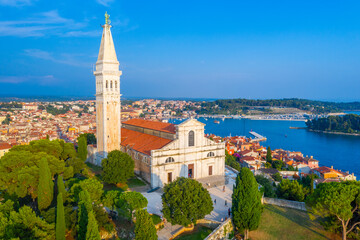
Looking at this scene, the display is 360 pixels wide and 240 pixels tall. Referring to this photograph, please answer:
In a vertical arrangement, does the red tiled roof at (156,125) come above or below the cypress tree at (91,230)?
above

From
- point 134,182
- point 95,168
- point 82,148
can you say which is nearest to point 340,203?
point 134,182

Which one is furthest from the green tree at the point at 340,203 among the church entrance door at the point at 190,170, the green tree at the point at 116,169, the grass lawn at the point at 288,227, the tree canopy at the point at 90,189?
the green tree at the point at 116,169

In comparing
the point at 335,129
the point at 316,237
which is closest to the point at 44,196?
the point at 316,237

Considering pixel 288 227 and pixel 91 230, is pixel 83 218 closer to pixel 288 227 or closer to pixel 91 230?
pixel 91 230

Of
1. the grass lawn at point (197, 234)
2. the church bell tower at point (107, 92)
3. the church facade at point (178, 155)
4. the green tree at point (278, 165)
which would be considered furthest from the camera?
the green tree at point (278, 165)

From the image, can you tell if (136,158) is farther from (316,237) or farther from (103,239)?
(316,237)

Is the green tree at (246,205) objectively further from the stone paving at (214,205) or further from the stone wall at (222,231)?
the stone paving at (214,205)
